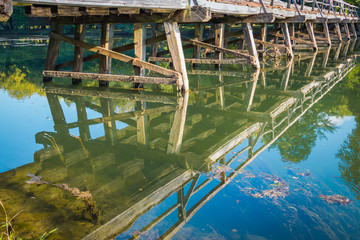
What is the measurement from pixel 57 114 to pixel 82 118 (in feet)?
1.97

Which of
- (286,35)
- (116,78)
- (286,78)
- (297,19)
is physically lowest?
(286,78)

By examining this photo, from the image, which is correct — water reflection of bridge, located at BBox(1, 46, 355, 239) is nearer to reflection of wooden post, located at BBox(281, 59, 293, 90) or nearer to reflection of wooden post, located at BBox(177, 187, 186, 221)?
reflection of wooden post, located at BBox(177, 187, 186, 221)

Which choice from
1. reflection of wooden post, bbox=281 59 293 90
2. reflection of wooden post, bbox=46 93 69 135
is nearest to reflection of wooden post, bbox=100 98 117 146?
reflection of wooden post, bbox=46 93 69 135

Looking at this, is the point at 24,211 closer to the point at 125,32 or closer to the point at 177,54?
the point at 177,54

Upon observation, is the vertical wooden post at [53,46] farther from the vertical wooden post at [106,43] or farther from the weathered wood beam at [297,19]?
the weathered wood beam at [297,19]

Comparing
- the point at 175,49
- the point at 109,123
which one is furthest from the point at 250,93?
the point at 109,123

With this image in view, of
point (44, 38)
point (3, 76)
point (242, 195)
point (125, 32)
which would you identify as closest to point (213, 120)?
point (242, 195)

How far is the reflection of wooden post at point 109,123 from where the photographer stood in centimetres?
491

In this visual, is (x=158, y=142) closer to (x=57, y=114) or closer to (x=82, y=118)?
(x=82, y=118)

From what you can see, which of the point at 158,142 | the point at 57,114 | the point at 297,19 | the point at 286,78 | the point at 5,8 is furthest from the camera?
the point at 297,19

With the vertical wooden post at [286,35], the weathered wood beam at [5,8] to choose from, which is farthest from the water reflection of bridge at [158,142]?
the vertical wooden post at [286,35]

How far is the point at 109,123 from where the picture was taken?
18.8 ft

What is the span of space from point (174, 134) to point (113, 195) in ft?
Answer: 6.74

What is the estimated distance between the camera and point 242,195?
3.34 meters
